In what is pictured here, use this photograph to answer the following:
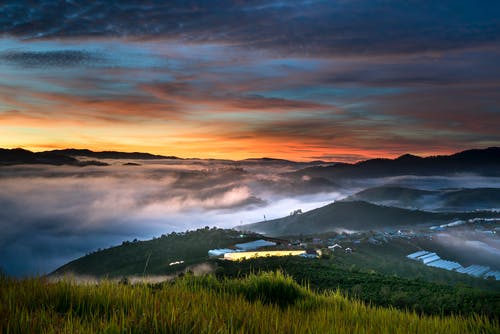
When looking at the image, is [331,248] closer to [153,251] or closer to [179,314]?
[153,251]

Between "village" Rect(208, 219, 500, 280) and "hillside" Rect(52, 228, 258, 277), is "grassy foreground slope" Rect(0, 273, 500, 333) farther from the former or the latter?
"hillside" Rect(52, 228, 258, 277)

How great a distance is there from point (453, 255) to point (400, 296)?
391 feet

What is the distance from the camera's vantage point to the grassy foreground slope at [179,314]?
14.4 feet

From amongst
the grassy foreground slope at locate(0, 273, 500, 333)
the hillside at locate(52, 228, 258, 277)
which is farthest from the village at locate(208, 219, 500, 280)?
the grassy foreground slope at locate(0, 273, 500, 333)

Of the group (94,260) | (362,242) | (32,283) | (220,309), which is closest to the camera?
(220,309)

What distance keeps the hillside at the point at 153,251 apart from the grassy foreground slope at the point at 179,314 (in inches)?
4072

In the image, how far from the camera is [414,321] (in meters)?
5.99

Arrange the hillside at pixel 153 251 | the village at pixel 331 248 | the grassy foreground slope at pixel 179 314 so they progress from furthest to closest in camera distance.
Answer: the hillside at pixel 153 251, the village at pixel 331 248, the grassy foreground slope at pixel 179 314

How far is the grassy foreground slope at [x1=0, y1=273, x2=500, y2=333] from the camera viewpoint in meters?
4.38

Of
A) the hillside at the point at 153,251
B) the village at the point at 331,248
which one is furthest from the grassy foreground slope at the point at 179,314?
the hillside at the point at 153,251

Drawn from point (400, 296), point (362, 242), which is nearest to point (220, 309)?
point (400, 296)

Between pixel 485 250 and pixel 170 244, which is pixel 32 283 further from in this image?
pixel 485 250

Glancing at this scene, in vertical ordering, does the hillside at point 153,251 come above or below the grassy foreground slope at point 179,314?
below

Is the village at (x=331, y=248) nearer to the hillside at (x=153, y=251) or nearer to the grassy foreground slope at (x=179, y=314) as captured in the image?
the hillside at (x=153, y=251)
